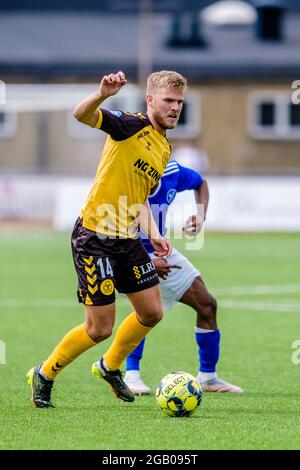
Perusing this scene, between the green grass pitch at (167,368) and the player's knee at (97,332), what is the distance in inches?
18.4

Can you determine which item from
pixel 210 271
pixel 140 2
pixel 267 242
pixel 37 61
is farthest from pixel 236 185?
pixel 140 2

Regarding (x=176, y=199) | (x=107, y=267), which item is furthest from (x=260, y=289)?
(x=107, y=267)

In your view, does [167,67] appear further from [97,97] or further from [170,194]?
[97,97]

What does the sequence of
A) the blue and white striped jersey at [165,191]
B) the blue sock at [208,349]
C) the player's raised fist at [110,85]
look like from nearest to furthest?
1. the player's raised fist at [110,85]
2. the blue and white striped jersey at [165,191]
3. the blue sock at [208,349]

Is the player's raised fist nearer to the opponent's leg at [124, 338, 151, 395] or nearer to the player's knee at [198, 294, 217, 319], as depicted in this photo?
the player's knee at [198, 294, 217, 319]

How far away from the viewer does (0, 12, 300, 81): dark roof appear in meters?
40.4

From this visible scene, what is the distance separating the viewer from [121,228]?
25.2 feet

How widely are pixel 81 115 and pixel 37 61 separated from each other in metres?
33.9

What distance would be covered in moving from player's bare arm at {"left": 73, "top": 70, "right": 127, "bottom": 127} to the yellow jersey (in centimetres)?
33

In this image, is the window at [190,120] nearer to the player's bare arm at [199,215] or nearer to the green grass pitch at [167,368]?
the green grass pitch at [167,368]

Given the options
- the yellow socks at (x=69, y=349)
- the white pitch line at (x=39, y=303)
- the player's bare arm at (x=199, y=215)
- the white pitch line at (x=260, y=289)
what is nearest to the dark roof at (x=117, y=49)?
the white pitch line at (x=260, y=289)

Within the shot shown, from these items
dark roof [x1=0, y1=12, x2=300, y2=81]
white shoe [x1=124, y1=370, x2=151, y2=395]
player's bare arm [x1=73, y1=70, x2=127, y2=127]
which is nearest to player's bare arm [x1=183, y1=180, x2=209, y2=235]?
white shoe [x1=124, y1=370, x2=151, y2=395]

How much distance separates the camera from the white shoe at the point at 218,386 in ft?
28.1
